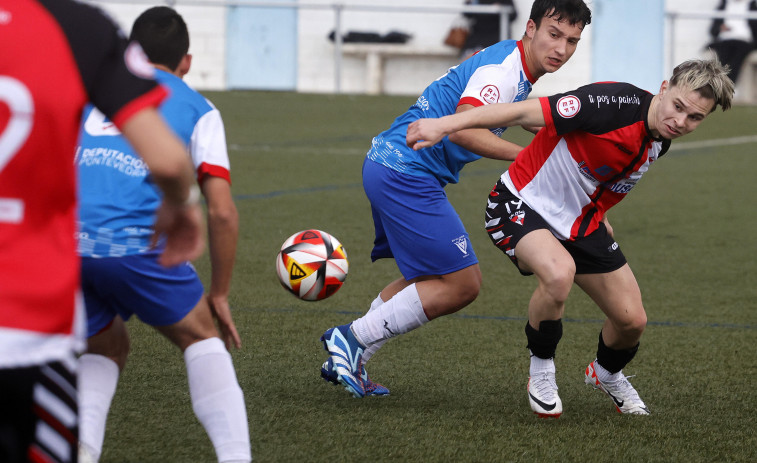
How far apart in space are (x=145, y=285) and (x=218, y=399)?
372mm

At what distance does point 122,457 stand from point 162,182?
1713mm

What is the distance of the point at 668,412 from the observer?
4160 millimetres

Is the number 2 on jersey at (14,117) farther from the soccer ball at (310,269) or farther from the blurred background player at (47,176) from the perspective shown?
the soccer ball at (310,269)

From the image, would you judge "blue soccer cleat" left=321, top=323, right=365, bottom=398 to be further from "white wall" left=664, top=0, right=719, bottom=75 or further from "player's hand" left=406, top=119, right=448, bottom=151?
"white wall" left=664, top=0, right=719, bottom=75

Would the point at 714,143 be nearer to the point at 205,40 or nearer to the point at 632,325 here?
the point at 205,40

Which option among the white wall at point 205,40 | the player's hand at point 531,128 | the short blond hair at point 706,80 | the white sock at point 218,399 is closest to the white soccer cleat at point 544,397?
the player's hand at point 531,128

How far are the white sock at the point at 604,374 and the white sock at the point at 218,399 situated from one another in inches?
68.8

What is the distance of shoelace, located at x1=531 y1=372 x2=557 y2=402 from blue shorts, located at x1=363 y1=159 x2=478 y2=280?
0.56 metres

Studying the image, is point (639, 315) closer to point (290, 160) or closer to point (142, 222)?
point (142, 222)

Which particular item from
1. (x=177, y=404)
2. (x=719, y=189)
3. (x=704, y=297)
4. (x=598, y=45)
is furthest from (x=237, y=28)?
(x=177, y=404)

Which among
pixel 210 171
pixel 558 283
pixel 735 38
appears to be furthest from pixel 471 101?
pixel 735 38

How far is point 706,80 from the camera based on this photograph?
12.3ft

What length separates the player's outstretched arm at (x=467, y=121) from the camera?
3.66 meters

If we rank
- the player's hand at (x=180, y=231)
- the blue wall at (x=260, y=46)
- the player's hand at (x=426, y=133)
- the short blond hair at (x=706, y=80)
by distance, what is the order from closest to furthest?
the player's hand at (x=180, y=231)
the player's hand at (x=426, y=133)
the short blond hair at (x=706, y=80)
the blue wall at (x=260, y=46)
